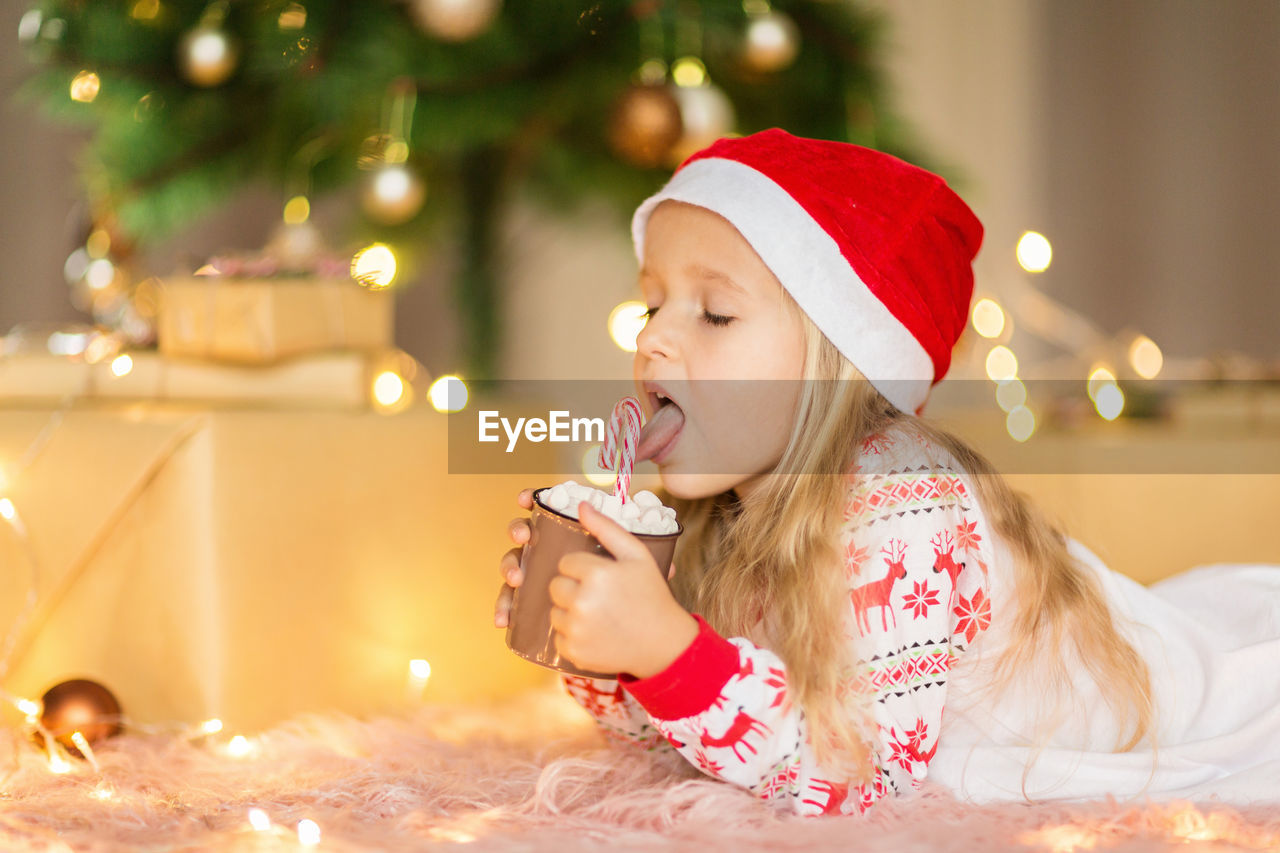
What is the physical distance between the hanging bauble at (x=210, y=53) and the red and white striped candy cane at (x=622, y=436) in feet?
2.27

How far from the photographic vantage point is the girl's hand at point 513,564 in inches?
26.6

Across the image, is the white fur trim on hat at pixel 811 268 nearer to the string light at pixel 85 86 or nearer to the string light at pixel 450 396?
the string light at pixel 450 396

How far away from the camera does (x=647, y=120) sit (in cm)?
116

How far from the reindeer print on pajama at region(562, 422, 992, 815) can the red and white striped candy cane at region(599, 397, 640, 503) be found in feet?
0.39

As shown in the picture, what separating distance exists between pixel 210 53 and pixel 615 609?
0.83 m

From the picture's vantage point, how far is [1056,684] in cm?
77

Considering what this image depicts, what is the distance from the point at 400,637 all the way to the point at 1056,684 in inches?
21.8

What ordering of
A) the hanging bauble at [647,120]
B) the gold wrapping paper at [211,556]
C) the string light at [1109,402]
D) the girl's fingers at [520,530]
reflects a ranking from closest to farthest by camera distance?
1. the girl's fingers at [520,530]
2. the gold wrapping paper at [211,556]
3. the hanging bauble at [647,120]
4. the string light at [1109,402]

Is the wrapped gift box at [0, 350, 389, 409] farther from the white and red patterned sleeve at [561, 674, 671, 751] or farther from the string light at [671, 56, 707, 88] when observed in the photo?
the string light at [671, 56, 707, 88]

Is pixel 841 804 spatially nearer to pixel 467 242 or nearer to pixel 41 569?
pixel 41 569

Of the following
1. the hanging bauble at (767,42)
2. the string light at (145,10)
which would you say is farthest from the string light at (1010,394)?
the string light at (145,10)

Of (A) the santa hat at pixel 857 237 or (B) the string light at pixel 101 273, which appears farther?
(B) the string light at pixel 101 273

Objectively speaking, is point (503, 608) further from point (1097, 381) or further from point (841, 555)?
point (1097, 381)

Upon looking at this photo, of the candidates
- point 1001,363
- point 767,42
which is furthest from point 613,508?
point 1001,363
